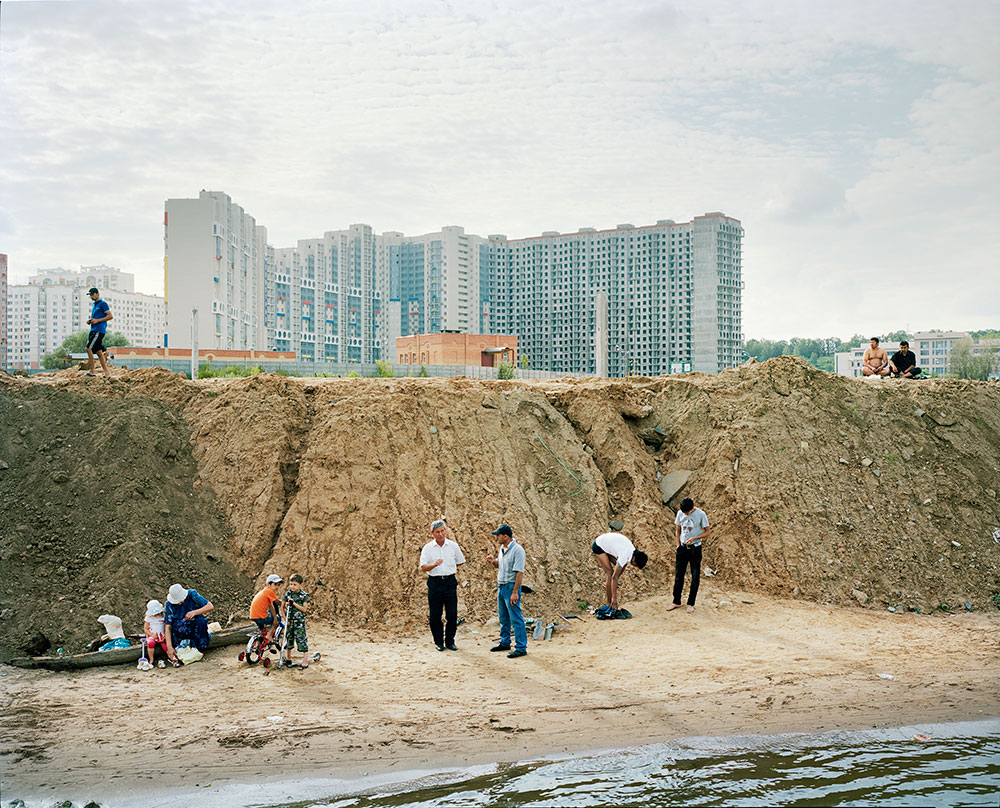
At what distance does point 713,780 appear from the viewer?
6.93 m

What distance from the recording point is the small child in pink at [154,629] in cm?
949

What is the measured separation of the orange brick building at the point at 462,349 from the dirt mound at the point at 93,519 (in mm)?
41328

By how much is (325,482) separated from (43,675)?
190 inches

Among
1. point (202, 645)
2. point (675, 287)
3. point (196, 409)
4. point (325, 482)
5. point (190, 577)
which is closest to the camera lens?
point (202, 645)

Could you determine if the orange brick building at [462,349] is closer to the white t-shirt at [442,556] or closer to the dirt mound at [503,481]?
the dirt mound at [503,481]

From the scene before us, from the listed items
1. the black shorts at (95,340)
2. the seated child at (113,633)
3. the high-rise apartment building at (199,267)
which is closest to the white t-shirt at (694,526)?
the seated child at (113,633)

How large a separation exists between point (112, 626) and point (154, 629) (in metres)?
0.85

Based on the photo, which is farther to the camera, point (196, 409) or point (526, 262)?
point (526, 262)

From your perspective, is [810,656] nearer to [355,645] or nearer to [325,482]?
[355,645]

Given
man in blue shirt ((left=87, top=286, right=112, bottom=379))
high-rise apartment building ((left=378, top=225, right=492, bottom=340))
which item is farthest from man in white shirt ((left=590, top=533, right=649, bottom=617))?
high-rise apartment building ((left=378, top=225, right=492, bottom=340))

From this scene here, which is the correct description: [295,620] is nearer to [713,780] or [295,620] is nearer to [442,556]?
[442,556]

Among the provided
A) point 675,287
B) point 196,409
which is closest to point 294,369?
point 196,409

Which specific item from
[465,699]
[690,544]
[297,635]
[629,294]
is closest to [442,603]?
[465,699]

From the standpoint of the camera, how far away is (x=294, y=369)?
1508 inches
